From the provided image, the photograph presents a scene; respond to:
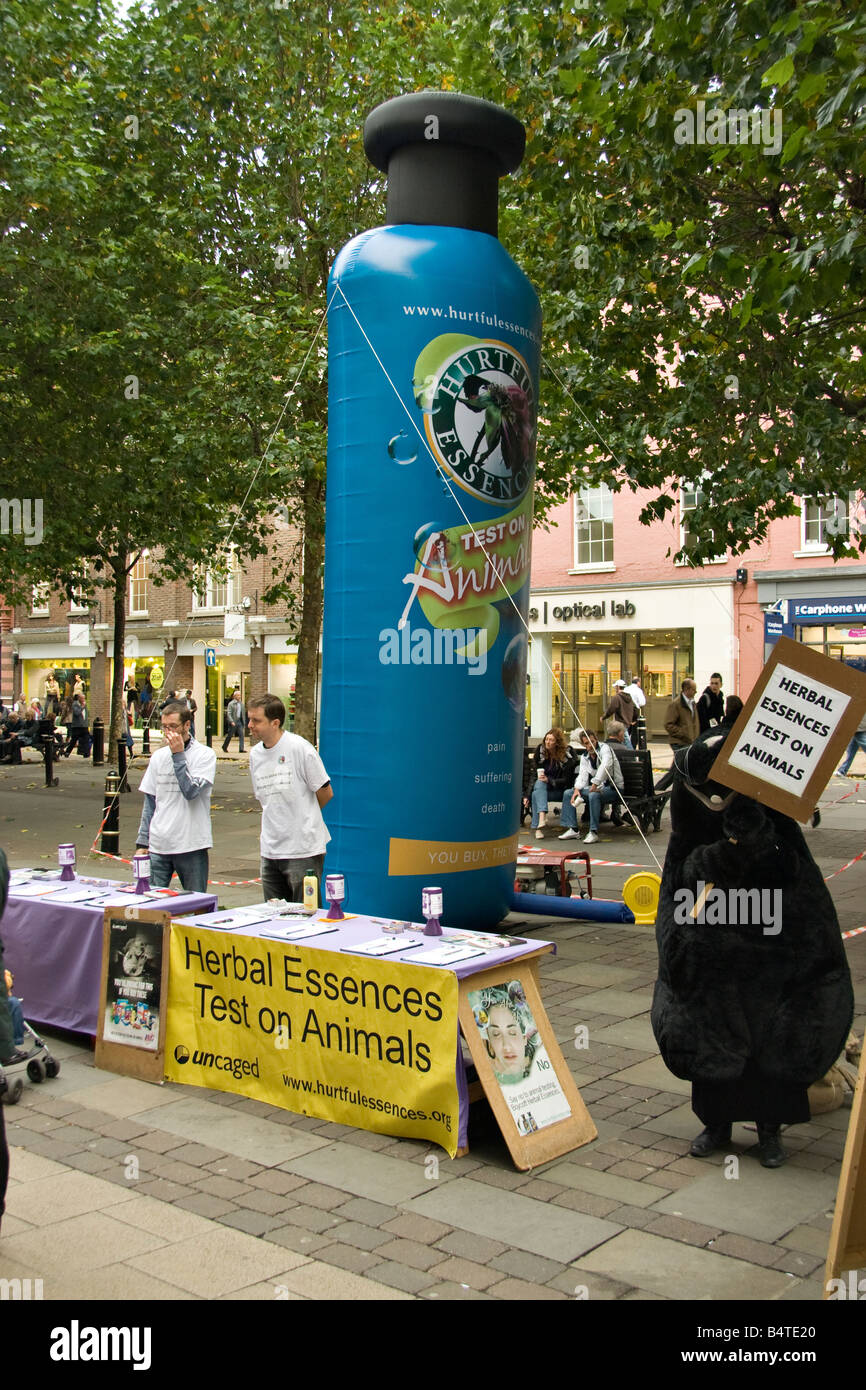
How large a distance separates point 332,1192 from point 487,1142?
815mm

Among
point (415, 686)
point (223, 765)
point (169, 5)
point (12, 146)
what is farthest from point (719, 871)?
point (223, 765)

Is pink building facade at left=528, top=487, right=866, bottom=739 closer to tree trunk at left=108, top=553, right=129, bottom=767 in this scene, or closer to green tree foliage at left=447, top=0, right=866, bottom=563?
tree trunk at left=108, top=553, right=129, bottom=767

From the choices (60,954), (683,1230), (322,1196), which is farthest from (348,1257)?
(60,954)

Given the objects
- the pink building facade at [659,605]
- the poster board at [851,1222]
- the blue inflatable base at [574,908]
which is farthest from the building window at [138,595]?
the poster board at [851,1222]

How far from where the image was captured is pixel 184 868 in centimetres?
766

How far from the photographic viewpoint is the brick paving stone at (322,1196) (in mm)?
4559

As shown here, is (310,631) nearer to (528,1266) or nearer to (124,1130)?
(124,1130)

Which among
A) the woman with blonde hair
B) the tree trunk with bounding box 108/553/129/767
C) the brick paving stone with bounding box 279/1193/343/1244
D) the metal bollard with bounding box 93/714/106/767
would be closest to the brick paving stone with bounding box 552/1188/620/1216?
the brick paving stone with bounding box 279/1193/343/1244

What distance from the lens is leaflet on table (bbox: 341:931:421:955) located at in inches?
208

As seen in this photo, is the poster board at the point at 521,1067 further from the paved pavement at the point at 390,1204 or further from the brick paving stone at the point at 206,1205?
the brick paving stone at the point at 206,1205

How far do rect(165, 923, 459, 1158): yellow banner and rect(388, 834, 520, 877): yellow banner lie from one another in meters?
2.30

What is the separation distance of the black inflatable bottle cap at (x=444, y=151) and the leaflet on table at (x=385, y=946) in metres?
5.24

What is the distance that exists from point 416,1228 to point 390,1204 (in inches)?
9.7

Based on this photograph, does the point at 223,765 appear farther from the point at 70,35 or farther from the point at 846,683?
the point at 846,683
